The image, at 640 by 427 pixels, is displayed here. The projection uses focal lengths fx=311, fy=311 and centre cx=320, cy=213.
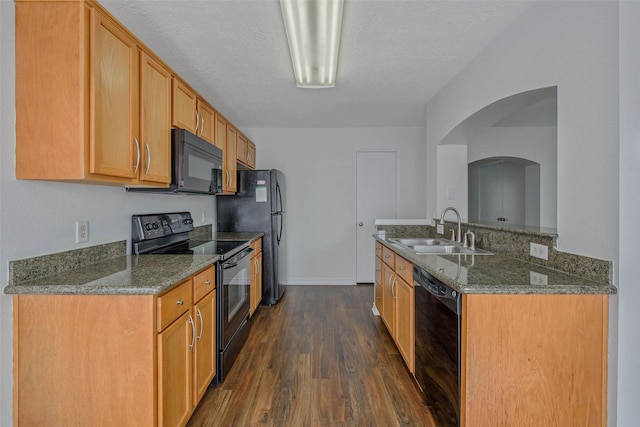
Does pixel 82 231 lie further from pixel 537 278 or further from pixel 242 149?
pixel 537 278

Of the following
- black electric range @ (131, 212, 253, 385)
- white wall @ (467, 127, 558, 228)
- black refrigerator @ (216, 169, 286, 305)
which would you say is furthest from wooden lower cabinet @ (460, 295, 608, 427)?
white wall @ (467, 127, 558, 228)

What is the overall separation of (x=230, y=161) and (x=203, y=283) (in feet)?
Result: 5.73

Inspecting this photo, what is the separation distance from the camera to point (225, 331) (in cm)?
211

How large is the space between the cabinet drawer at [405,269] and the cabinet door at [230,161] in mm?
1796

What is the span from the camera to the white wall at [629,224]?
1.21 meters

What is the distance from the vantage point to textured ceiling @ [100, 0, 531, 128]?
177 cm

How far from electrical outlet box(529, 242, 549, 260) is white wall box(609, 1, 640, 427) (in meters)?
0.39

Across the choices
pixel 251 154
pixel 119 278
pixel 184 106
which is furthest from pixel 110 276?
pixel 251 154

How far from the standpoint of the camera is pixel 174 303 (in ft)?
4.77

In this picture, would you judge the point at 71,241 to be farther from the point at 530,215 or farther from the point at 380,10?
the point at 530,215

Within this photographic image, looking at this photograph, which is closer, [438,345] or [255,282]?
[438,345]

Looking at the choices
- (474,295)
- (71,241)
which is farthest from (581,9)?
(71,241)

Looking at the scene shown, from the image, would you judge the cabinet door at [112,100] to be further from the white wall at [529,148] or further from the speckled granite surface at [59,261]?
the white wall at [529,148]

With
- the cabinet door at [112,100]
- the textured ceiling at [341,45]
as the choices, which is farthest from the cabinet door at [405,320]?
the cabinet door at [112,100]
